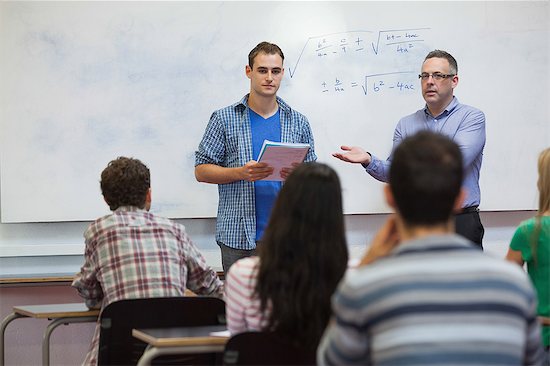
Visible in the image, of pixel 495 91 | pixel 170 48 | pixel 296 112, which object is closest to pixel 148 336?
pixel 296 112

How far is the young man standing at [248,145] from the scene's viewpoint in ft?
13.1

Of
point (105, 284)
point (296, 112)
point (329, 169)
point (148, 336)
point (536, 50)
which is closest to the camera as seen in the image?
point (329, 169)

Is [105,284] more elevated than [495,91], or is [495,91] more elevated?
[495,91]

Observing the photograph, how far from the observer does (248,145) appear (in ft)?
13.1

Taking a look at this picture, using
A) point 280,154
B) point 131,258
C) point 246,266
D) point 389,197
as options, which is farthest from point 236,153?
point 389,197

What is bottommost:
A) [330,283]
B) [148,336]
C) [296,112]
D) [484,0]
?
[148,336]

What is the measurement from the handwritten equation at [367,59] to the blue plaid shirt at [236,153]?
20.9 inches

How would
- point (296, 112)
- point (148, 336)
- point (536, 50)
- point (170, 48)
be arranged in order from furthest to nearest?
point (536, 50) < point (170, 48) < point (296, 112) < point (148, 336)

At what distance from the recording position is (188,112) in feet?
14.5

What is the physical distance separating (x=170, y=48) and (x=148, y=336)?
2.42 m

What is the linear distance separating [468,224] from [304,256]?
2014mm

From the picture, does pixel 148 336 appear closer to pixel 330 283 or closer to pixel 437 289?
pixel 330 283

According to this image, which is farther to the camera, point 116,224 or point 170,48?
point 170,48

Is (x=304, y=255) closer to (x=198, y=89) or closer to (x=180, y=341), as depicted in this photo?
(x=180, y=341)
